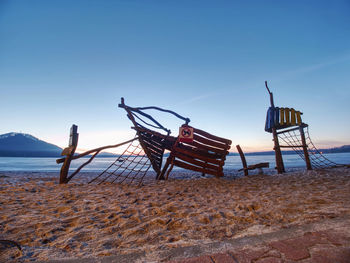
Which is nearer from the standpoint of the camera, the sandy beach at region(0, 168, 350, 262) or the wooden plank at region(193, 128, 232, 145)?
the sandy beach at region(0, 168, 350, 262)

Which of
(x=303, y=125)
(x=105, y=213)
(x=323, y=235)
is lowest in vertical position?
(x=105, y=213)

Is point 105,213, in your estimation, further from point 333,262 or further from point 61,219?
point 333,262

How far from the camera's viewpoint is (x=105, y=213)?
10.4 feet

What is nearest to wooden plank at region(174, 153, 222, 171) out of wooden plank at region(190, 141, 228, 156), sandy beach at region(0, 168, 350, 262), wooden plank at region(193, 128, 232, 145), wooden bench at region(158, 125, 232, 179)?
wooden bench at region(158, 125, 232, 179)

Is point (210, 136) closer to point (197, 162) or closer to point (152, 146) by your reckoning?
point (197, 162)

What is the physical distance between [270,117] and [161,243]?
9867 mm

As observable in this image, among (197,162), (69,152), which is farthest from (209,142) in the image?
(69,152)

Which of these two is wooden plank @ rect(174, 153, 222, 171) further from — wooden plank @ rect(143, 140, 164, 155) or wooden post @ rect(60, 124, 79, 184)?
wooden post @ rect(60, 124, 79, 184)

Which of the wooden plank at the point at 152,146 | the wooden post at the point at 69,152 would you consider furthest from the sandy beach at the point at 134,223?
the wooden plank at the point at 152,146

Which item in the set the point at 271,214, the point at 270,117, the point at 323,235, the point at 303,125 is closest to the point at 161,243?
the point at 323,235

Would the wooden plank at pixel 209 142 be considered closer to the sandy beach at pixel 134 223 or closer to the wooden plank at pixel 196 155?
the wooden plank at pixel 196 155

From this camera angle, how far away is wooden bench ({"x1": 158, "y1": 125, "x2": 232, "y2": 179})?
25.1 feet

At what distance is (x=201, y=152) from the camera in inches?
313

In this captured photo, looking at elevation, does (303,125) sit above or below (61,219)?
above
